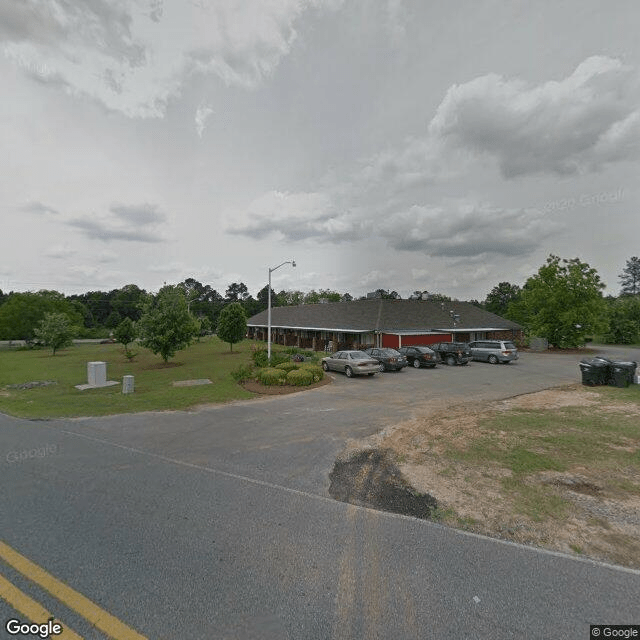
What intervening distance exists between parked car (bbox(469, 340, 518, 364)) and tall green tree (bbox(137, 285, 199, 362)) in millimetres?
21913

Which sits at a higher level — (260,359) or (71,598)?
(260,359)

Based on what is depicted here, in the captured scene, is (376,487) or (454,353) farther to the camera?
(454,353)

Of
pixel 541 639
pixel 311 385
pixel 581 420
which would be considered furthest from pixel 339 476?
pixel 311 385

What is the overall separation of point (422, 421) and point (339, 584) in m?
6.75

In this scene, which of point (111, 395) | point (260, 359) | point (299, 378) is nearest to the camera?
point (111, 395)

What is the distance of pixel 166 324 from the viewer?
24688mm

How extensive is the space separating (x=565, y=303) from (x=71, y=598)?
41.7 meters

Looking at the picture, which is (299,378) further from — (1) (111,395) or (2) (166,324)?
(2) (166,324)

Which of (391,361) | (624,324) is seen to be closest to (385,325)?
(391,361)

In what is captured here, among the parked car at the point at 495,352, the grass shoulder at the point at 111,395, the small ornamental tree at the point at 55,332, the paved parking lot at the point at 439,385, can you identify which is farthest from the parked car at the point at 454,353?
the small ornamental tree at the point at 55,332

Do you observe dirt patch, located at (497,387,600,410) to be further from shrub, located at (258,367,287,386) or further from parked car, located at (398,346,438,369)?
shrub, located at (258,367,287,386)

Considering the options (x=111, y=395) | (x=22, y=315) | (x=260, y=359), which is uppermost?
(x=22, y=315)

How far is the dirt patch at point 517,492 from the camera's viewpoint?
4.18 meters

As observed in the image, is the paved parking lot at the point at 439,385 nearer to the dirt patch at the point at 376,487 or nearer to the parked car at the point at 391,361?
the parked car at the point at 391,361
